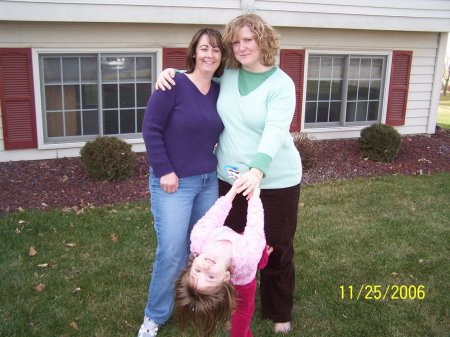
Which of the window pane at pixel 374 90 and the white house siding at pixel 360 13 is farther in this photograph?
the window pane at pixel 374 90

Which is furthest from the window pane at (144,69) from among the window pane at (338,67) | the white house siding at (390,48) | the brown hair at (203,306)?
the brown hair at (203,306)

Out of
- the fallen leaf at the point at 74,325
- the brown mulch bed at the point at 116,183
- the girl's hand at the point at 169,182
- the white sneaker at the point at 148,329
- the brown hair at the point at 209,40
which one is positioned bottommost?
the fallen leaf at the point at 74,325

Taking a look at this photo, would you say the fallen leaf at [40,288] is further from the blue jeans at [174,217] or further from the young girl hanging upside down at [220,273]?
the young girl hanging upside down at [220,273]

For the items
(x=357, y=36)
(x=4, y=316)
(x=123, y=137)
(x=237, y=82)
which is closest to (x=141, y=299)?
(x=4, y=316)

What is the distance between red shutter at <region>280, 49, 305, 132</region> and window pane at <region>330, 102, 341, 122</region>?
73 cm

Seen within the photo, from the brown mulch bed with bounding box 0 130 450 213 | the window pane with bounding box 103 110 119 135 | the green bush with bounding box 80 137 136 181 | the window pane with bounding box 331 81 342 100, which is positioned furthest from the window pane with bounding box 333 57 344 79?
the green bush with bounding box 80 137 136 181

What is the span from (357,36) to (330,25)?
32.6 inches

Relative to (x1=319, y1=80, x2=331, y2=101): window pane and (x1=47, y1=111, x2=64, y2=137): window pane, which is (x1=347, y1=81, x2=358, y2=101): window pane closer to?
(x1=319, y1=80, x2=331, y2=101): window pane

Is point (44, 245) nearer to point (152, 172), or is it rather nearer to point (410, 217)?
point (152, 172)

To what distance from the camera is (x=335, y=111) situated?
8.75m

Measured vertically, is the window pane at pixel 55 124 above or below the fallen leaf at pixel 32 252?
above

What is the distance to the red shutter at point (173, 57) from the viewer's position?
7180 millimetres

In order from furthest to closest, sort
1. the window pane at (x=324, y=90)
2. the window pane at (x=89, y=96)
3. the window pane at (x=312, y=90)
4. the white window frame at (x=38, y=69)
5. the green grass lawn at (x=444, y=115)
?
the green grass lawn at (x=444, y=115), the window pane at (x=324, y=90), the window pane at (x=312, y=90), the window pane at (x=89, y=96), the white window frame at (x=38, y=69)
